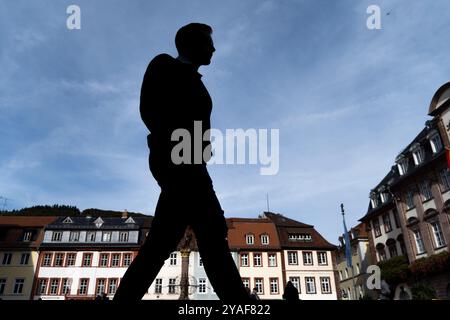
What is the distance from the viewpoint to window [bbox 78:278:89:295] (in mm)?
38938

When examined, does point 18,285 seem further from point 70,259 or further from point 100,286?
point 100,286

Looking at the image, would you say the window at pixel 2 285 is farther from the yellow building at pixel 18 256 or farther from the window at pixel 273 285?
the window at pixel 273 285

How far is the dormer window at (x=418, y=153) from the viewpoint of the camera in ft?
107

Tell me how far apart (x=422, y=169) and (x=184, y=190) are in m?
33.5

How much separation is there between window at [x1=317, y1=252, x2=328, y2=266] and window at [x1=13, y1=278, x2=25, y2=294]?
34264mm

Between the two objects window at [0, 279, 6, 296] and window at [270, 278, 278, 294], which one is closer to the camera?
window at [0, 279, 6, 296]

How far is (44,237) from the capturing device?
41.8m

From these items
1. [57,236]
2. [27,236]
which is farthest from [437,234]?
[27,236]

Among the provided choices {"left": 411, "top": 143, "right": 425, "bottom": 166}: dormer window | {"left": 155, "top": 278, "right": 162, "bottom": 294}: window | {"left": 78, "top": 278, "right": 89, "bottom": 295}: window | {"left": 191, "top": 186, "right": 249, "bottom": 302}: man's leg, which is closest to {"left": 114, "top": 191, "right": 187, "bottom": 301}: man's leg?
{"left": 191, "top": 186, "right": 249, "bottom": 302}: man's leg

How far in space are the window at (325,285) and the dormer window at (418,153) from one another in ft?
57.4

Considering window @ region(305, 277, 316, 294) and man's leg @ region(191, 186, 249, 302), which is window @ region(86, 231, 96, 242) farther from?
man's leg @ region(191, 186, 249, 302)

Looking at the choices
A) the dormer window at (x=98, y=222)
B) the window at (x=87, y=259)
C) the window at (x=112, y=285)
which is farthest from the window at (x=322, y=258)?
the dormer window at (x=98, y=222)
